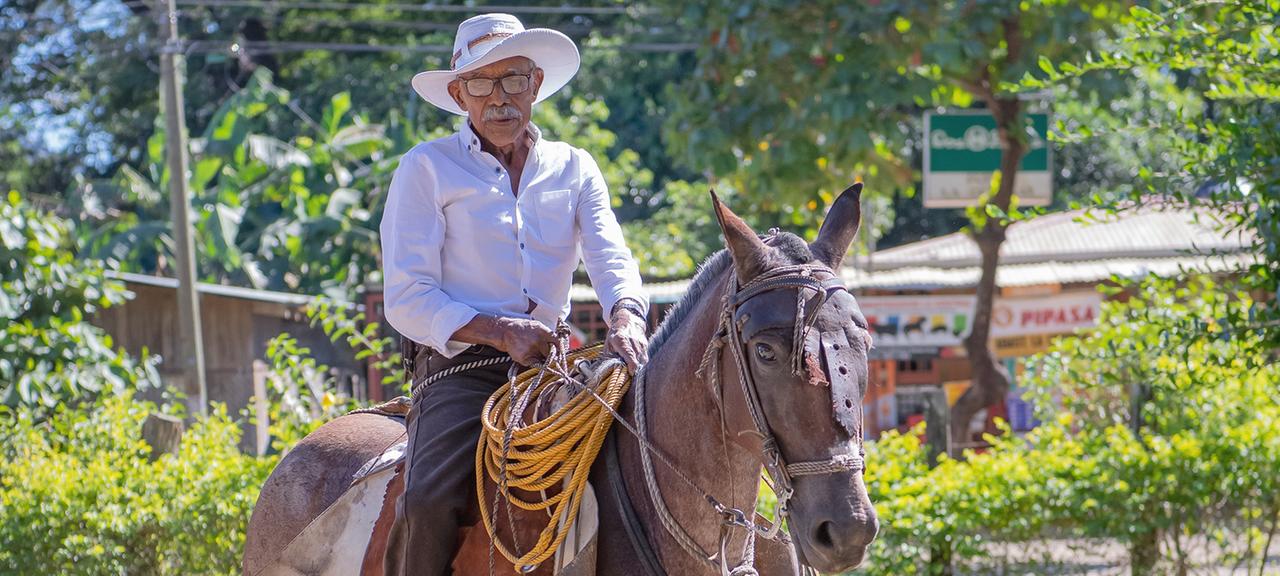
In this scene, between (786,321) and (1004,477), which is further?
(1004,477)

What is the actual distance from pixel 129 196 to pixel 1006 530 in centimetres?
1536

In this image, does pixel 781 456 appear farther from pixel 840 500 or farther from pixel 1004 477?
pixel 1004 477

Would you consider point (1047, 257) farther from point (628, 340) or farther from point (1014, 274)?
point (628, 340)

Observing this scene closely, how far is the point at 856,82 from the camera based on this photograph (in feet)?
38.1

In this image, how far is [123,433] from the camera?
852 centimetres

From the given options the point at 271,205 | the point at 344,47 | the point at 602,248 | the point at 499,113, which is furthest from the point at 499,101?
the point at 271,205

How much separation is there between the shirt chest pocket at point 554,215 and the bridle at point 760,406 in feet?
2.38

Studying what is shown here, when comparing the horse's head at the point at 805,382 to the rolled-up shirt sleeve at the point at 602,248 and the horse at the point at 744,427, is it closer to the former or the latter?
the horse at the point at 744,427

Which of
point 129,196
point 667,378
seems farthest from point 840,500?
point 129,196

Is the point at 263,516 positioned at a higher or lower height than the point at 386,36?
lower

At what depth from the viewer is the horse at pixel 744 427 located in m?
3.28

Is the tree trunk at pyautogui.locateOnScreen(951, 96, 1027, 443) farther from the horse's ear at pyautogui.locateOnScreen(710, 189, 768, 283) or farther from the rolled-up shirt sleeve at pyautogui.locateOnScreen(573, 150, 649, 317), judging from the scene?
the horse's ear at pyautogui.locateOnScreen(710, 189, 768, 283)

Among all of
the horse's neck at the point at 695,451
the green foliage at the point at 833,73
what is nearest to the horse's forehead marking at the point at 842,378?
the horse's neck at the point at 695,451

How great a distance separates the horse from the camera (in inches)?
129
